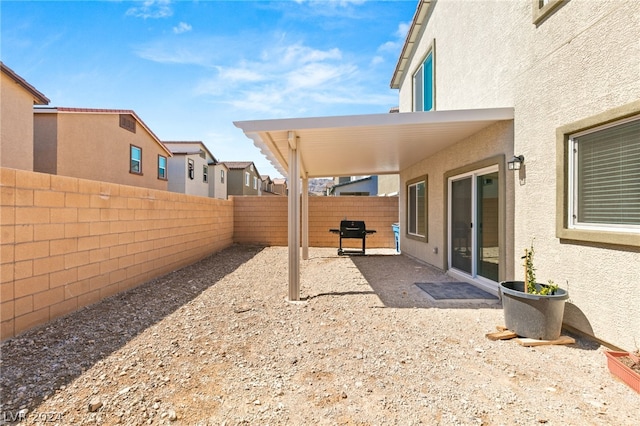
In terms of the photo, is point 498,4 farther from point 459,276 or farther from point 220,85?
point 220,85

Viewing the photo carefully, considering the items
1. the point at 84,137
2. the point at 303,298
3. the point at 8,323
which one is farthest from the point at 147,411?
the point at 84,137

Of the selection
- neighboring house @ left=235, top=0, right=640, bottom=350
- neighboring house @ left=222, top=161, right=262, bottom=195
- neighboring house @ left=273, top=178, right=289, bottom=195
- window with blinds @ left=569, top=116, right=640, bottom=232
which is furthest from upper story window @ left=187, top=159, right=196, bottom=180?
neighboring house @ left=273, top=178, right=289, bottom=195

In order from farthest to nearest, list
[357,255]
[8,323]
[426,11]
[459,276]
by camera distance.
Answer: [357,255] < [426,11] < [459,276] < [8,323]

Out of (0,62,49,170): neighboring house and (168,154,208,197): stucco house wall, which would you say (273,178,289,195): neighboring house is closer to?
(168,154,208,197): stucco house wall

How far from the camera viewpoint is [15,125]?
29.2 feet

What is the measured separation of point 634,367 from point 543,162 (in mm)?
2322

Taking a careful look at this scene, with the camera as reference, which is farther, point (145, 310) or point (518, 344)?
point (145, 310)

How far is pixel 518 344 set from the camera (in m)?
3.37

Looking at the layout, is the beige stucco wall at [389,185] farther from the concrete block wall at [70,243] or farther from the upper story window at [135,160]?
the upper story window at [135,160]

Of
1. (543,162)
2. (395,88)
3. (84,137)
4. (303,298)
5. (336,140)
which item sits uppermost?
(395,88)

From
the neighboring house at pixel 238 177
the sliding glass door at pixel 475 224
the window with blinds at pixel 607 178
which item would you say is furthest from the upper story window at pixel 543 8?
the neighboring house at pixel 238 177

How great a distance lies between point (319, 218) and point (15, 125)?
942 cm

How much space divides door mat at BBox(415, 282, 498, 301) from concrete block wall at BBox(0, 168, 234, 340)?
5073 millimetres

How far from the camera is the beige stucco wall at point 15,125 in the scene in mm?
8469
